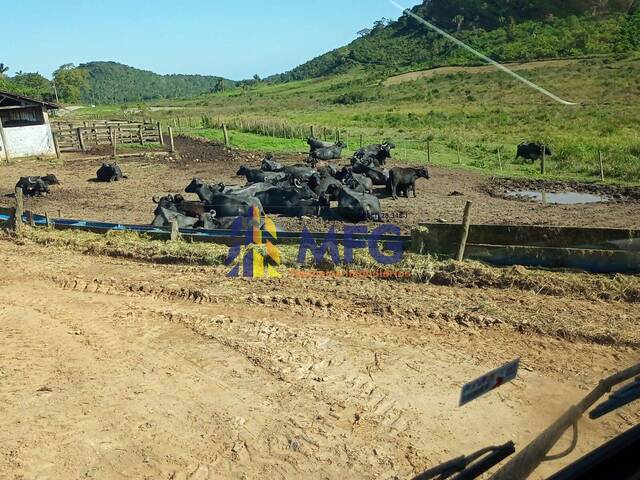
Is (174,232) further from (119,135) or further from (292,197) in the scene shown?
(119,135)

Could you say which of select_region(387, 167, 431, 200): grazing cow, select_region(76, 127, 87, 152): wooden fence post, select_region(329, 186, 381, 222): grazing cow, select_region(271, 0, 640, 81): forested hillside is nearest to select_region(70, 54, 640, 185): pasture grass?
select_region(271, 0, 640, 81): forested hillside

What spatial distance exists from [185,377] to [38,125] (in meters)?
22.6

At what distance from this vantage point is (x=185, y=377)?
645cm

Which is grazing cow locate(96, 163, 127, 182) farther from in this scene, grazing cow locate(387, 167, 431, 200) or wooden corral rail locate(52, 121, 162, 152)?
grazing cow locate(387, 167, 431, 200)

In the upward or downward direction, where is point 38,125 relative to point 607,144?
upward

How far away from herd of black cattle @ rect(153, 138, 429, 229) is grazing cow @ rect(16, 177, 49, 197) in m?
5.09

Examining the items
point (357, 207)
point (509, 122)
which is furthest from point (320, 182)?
point (509, 122)

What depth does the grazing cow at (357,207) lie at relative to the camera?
1312cm

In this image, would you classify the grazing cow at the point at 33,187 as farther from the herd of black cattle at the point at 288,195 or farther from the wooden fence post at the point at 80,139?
the wooden fence post at the point at 80,139

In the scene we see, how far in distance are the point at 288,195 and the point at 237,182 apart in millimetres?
5257

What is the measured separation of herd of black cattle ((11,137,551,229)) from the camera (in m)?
13.1

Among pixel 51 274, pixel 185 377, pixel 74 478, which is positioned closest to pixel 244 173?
pixel 51 274

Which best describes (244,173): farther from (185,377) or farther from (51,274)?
(185,377)

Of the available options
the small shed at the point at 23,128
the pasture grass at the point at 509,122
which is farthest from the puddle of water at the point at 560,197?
the small shed at the point at 23,128
